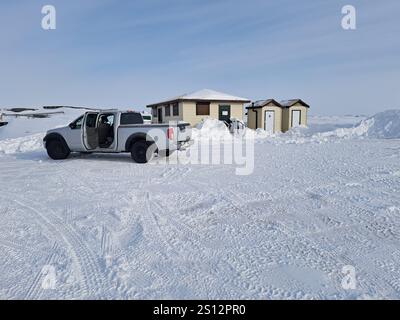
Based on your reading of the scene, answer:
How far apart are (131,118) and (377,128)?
1930 centimetres

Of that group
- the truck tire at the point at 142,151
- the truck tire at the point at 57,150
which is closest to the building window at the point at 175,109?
the truck tire at the point at 57,150

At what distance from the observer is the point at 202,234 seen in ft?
12.6

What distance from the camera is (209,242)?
360 centimetres

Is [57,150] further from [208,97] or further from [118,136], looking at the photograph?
[208,97]

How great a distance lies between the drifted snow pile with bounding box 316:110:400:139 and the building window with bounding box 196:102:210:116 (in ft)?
31.8

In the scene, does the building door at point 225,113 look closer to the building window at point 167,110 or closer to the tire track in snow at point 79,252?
the building window at point 167,110

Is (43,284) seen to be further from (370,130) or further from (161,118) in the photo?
(161,118)

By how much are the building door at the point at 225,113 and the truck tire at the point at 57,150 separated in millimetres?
15780

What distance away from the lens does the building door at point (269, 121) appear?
25.5 meters

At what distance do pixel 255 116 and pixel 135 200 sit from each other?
22602 mm

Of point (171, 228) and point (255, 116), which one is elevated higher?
point (255, 116)

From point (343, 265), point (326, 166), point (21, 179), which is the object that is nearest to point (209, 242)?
point (343, 265)

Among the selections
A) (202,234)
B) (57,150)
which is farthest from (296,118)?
(202,234)

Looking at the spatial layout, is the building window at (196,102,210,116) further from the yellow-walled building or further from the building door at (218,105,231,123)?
the building door at (218,105,231,123)
